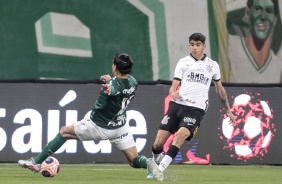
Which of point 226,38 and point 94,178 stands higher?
point 226,38

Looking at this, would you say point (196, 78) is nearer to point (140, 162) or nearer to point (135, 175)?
point (140, 162)

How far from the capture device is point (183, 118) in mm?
14203

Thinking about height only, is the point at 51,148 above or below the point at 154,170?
above

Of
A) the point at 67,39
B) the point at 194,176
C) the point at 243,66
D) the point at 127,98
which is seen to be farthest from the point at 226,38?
the point at 127,98

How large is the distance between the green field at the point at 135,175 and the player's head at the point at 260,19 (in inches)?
209

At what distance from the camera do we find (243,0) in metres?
22.7

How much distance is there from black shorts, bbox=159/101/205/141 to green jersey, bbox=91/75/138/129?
3.47 feet

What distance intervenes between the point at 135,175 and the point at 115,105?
1917mm

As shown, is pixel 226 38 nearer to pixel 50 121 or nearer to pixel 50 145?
pixel 50 121

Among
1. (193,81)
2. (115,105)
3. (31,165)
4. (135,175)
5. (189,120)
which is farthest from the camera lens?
(135,175)

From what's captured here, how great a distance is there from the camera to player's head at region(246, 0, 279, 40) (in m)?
22.7

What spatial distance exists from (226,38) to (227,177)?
802cm

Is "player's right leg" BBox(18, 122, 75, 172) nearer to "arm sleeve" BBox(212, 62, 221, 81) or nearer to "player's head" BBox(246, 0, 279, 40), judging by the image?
"arm sleeve" BBox(212, 62, 221, 81)

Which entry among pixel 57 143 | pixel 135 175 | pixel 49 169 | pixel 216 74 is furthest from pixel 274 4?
pixel 49 169
